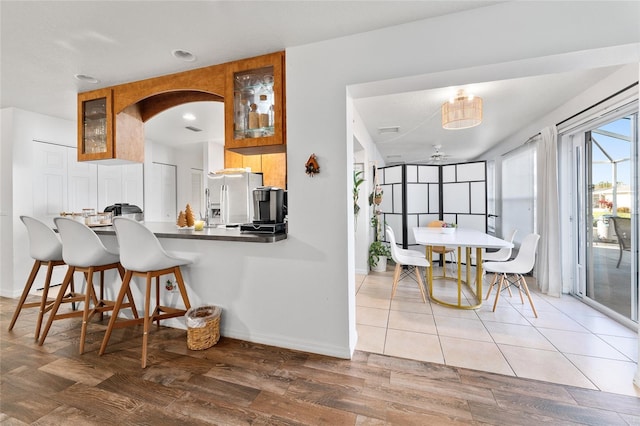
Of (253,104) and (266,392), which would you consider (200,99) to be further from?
(266,392)

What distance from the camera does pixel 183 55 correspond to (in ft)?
7.20

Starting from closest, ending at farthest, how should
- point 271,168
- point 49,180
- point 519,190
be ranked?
1. point 49,180
2. point 271,168
3. point 519,190

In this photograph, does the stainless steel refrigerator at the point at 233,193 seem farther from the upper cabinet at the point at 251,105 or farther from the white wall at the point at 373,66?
the white wall at the point at 373,66

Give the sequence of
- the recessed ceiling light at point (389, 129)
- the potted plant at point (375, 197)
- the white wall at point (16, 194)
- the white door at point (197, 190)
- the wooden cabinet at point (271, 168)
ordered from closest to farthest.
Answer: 1. the white wall at point (16, 194)
2. the wooden cabinet at point (271, 168)
3. the recessed ceiling light at point (389, 129)
4. the potted plant at point (375, 197)
5. the white door at point (197, 190)

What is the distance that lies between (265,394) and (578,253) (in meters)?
4.01

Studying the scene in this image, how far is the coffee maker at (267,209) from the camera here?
2191 millimetres

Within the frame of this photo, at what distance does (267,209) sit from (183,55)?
4.60 ft

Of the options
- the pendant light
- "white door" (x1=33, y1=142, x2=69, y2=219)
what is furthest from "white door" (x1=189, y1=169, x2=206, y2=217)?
the pendant light

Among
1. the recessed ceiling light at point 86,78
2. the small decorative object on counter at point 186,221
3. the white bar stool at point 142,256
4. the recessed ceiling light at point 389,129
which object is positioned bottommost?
the white bar stool at point 142,256

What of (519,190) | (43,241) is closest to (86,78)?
(43,241)

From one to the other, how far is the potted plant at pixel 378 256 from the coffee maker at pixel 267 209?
9.40ft

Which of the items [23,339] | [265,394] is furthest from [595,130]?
[23,339]

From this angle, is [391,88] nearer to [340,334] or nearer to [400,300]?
[340,334]

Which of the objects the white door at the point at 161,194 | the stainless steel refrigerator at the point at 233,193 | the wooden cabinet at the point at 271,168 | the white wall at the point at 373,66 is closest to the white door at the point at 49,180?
the white door at the point at 161,194
